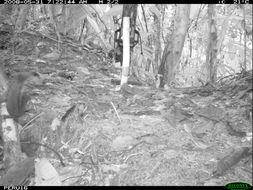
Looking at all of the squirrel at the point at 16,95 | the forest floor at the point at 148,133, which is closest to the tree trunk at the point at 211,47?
the forest floor at the point at 148,133

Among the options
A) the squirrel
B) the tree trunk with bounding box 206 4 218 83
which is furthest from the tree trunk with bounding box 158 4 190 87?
the squirrel

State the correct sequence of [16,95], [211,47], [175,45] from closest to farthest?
[16,95] → [211,47] → [175,45]

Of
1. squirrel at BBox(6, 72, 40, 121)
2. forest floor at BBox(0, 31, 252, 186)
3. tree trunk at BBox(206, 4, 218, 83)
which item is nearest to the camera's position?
forest floor at BBox(0, 31, 252, 186)

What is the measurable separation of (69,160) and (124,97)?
954 mm

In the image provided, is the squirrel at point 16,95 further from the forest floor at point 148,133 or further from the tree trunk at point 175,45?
the tree trunk at point 175,45

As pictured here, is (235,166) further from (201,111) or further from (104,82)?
(104,82)

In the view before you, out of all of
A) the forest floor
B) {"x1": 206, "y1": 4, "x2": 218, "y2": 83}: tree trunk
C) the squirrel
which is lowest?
the forest floor

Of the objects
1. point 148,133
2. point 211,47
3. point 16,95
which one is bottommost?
point 148,133

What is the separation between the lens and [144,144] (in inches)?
80.4

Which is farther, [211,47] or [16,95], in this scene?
[211,47]

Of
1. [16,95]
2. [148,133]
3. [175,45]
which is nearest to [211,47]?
[175,45]

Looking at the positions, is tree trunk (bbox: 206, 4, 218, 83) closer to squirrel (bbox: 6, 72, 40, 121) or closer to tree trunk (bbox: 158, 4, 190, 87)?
tree trunk (bbox: 158, 4, 190, 87)

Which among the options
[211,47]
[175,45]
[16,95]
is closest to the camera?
[16,95]

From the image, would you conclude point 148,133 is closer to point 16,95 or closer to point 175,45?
point 16,95
